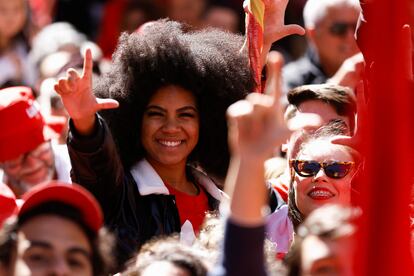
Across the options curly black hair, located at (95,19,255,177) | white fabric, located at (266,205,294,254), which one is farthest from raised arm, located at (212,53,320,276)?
curly black hair, located at (95,19,255,177)

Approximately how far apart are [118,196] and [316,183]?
76 centimetres

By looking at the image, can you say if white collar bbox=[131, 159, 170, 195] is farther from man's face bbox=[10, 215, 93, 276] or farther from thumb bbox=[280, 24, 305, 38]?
man's face bbox=[10, 215, 93, 276]

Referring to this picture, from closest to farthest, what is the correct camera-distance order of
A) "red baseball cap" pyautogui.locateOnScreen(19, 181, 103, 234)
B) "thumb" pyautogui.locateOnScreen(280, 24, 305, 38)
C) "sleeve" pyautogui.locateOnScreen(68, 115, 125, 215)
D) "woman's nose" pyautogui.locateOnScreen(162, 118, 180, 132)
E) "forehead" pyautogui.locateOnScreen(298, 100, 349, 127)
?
"red baseball cap" pyautogui.locateOnScreen(19, 181, 103, 234) → "sleeve" pyautogui.locateOnScreen(68, 115, 125, 215) → "woman's nose" pyautogui.locateOnScreen(162, 118, 180, 132) → "thumb" pyautogui.locateOnScreen(280, 24, 305, 38) → "forehead" pyautogui.locateOnScreen(298, 100, 349, 127)

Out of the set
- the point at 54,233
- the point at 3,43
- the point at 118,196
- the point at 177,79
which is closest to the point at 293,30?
the point at 177,79

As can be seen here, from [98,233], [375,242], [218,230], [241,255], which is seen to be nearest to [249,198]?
[241,255]

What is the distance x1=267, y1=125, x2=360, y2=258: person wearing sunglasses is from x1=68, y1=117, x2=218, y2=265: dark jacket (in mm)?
406

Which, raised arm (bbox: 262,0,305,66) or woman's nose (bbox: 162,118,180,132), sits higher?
raised arm (bbox: 262,0,305,66)

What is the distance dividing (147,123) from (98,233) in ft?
3.93

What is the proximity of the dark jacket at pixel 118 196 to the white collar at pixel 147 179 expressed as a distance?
22mm

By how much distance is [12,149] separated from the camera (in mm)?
5547

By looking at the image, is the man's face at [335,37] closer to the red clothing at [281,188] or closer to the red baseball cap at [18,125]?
the red clothing at [281,188]

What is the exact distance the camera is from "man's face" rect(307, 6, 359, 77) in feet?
22.0

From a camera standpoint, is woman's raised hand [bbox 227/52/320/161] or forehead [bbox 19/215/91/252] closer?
woman's raised hand [bbox 227/52/320/161]

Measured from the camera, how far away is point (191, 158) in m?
5.16
